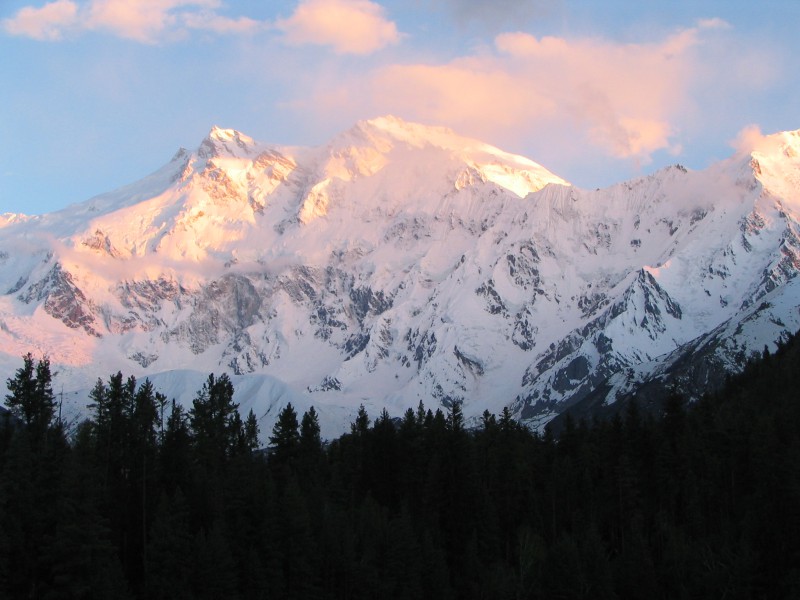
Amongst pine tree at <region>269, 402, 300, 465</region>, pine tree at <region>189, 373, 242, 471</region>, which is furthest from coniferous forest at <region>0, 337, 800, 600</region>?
pine tree at <region>189, 373, 242, 471</region>

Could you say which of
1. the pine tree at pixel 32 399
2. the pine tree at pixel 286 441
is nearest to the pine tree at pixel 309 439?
the pine tree at pixel 286 441

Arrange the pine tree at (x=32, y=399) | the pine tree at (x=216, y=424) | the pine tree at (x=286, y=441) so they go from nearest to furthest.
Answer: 1. the pine tree at (x=32, y=399)
2. the pine tree at (x=216, y=424)
3. the pine tree at (x=286, y=441)

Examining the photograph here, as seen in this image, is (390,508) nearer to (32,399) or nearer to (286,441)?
(286,441)

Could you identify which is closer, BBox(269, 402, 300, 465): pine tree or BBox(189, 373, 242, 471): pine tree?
BBox(189, 373, 242, 471): pine tree

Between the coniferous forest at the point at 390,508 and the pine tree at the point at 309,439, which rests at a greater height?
the pine tree at the point at 309,439

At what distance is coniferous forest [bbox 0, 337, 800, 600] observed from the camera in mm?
83438

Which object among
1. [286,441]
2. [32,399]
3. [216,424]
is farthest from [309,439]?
[32,399]

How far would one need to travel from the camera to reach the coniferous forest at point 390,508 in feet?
274

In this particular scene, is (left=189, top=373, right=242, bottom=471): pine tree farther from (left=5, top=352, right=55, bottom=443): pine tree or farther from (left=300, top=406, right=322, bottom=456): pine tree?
(left=5, top=352, right=55, bottom=443): pine tree

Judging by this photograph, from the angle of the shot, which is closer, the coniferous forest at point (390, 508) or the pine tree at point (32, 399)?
the coniferous forest at point (390, 508)

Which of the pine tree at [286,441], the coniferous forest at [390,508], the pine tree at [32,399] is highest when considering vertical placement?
the pine tree at [32,399]

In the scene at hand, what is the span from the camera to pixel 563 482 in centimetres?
11550

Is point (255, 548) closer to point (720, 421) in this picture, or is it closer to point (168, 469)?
point (168, 469)

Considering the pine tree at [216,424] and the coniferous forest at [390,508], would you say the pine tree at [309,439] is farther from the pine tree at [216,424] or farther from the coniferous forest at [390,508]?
the pine tree at [216,424]
